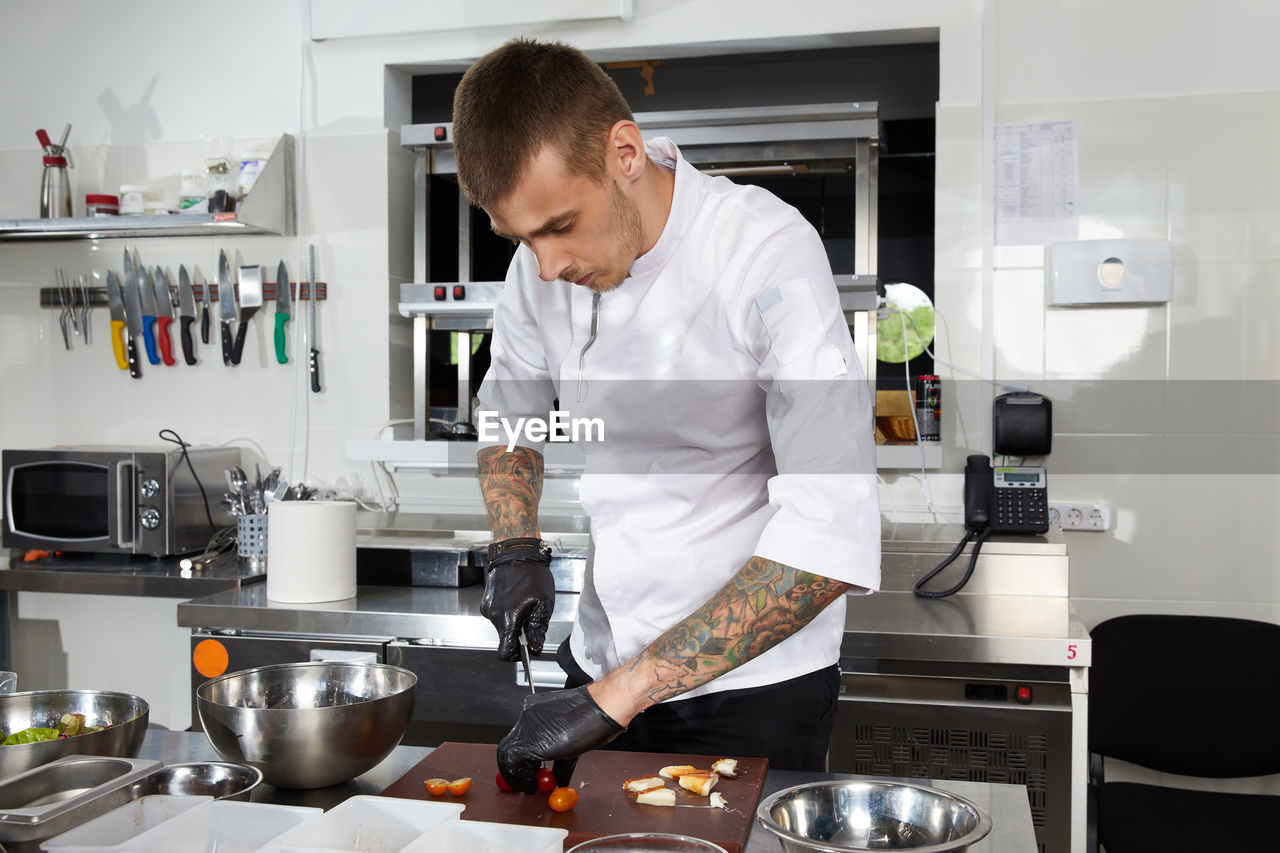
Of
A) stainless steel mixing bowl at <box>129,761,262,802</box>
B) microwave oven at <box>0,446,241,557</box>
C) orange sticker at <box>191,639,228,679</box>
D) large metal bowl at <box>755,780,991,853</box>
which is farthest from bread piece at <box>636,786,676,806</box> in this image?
microwave oven at <box>0,446,241,557</box>

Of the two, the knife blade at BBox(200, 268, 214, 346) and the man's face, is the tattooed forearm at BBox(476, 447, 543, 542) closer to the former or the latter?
the man's face

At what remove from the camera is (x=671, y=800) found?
111cm

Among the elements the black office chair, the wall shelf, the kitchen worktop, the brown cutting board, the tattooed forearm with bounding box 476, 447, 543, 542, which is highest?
the wall shelf

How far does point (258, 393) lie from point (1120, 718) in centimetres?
243

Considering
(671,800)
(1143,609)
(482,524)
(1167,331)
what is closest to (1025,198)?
(1167,331)

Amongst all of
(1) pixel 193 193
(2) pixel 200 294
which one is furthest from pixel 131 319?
(1) pixel 193 193

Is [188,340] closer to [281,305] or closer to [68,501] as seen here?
[281,305]

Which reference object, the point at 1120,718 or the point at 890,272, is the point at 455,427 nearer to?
the point at 890,272

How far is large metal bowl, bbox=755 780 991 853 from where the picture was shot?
38.9 inches

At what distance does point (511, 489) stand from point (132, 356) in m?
2.10

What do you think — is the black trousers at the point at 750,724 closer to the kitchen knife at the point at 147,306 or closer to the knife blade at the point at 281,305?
the knife blade at the point at 281,305

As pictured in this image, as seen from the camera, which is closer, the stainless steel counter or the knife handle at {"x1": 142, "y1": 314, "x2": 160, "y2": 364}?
the stainless steel counter

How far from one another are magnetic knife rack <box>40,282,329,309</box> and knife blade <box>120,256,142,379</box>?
0.34 ft

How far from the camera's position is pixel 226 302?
3.15 metres
